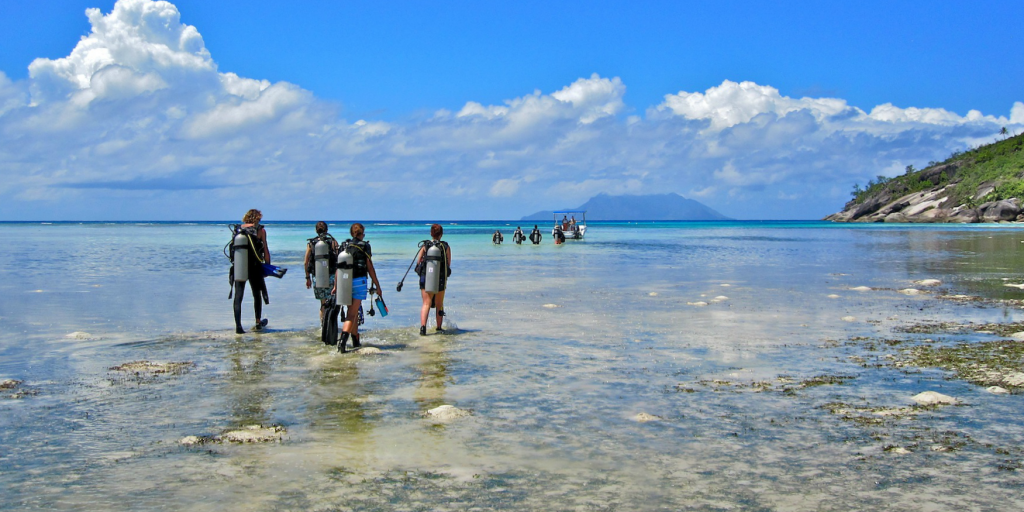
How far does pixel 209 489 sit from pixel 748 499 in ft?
14.2

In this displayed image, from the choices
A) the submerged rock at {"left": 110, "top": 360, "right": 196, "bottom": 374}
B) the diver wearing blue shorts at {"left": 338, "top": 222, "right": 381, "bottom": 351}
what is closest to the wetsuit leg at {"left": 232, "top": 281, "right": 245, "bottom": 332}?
the submerged rock at {"left": 110, "top": 360, "right": 196, "bottom": 374}

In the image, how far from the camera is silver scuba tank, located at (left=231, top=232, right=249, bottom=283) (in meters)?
14.9

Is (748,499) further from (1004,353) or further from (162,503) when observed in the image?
(1004,353)

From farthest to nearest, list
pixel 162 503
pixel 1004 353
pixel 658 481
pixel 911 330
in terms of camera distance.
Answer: pixel 911 330 < pixel 1004 353 < pixel 658 481 < pixel 162 503

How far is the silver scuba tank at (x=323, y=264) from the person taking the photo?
43.5ft

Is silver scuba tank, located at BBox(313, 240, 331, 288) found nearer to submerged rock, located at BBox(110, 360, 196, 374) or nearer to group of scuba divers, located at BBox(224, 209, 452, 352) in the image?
group of scuba divers, located at BBox(224, 209, 452, 352)

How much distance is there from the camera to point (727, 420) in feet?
27.8

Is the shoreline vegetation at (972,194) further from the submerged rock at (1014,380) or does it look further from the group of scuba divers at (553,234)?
the submerged rock at (1014,380)

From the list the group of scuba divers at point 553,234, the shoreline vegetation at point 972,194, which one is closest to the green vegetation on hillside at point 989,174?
the shoreline vegetation at point 972,194

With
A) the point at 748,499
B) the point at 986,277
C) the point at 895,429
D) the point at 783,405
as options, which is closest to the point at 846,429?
the point at 895,429

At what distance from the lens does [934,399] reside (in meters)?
9.15

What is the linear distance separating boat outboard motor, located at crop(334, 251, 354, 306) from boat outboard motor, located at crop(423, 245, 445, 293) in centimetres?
220

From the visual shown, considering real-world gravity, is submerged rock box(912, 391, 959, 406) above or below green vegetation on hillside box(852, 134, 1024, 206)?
below

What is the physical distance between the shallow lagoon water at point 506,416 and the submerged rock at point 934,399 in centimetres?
22
